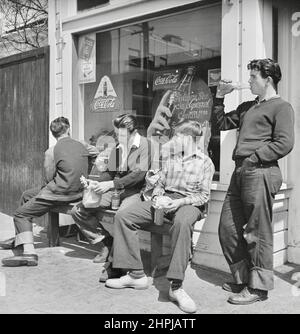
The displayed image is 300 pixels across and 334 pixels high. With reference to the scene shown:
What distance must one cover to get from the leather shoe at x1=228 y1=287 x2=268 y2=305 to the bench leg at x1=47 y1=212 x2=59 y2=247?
101 inches

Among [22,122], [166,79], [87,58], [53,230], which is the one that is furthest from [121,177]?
[22,122]

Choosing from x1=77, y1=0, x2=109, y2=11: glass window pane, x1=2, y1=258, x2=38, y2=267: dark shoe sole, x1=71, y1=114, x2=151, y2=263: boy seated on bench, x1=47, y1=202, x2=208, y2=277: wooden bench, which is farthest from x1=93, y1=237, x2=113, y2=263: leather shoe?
→ x1=77, y1=0, x2=109, y2=11: glass window pane

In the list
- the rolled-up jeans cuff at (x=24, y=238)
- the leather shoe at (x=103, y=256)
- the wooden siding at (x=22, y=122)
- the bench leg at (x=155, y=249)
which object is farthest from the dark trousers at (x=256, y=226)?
the wooden siding at (x=22, y=122)

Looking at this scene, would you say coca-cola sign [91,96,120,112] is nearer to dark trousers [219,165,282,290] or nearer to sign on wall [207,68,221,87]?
sign on wall [207,68,221,87]

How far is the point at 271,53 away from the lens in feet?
14.5

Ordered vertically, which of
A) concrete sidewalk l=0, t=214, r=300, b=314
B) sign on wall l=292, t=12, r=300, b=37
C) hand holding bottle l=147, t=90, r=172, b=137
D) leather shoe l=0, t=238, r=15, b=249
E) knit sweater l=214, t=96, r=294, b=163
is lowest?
concrete sidewalk l=0, t=214, r=300, b=314

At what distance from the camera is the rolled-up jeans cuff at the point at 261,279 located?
11.7 ft

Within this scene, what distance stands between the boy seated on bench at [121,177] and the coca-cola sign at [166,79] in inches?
30.5

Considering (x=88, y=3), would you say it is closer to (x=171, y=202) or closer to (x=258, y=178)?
(x=171, y=202)

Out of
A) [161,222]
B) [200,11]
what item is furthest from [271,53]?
[161,222]

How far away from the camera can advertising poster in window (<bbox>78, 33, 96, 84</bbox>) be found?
5.93 meters

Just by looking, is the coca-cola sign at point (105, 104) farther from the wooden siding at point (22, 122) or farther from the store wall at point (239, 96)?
the store wall at point (239, 96)
